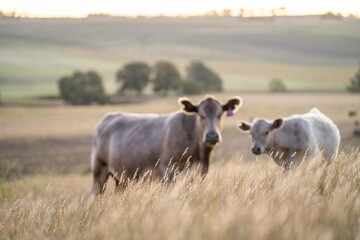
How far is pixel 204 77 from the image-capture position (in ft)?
315

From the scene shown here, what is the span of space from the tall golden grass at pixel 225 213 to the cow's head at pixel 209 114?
8.05 feet

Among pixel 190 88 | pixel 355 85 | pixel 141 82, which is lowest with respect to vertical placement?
pixel 190 88

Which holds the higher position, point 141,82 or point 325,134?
point 325,134

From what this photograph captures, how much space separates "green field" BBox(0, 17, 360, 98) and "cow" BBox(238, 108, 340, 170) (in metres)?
76.5

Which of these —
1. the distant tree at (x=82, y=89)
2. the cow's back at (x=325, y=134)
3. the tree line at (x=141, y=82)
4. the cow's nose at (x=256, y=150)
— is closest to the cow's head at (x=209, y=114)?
the cow's nose at (x=256, y=150)

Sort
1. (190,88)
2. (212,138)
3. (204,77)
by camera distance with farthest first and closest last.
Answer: (204,77)
(190,88)
(212,138)

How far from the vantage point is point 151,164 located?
1086 cm

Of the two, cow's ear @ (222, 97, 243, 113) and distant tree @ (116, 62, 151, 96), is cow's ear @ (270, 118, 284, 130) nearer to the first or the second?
cow's ear @ (222, 97, 243, 113)

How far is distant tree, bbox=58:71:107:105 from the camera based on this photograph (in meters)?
78.7

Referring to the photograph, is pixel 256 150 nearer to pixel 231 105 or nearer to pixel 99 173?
pixel 231 105

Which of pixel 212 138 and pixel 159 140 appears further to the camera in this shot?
Result: pixel 159 140

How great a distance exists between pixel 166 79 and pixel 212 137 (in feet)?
256

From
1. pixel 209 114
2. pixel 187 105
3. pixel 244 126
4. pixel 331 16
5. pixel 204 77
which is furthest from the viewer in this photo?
pixel 331 16

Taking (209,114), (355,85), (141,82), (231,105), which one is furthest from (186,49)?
(209,114)
